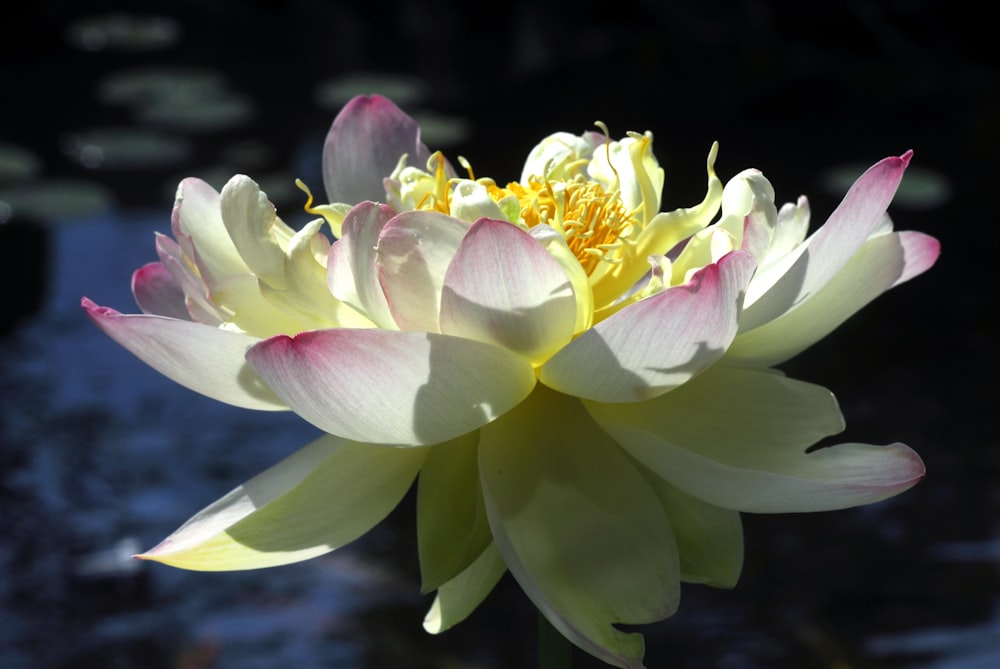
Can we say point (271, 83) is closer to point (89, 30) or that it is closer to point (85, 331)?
point (89, 30)

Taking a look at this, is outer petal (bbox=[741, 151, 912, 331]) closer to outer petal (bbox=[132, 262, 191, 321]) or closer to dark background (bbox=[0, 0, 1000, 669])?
outer petal (bbox=[132, 262, 191, 321])

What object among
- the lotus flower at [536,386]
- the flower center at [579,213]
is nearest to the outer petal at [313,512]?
the lotus flower at [536,386]

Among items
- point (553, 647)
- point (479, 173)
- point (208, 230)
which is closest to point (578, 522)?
point (553, 647)

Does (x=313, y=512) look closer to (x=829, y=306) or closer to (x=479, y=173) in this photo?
(x=829, y=306)

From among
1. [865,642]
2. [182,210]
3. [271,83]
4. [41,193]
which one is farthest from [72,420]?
[271,83]

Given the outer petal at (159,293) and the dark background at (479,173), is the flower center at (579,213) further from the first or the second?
the dark background at (479,173)
